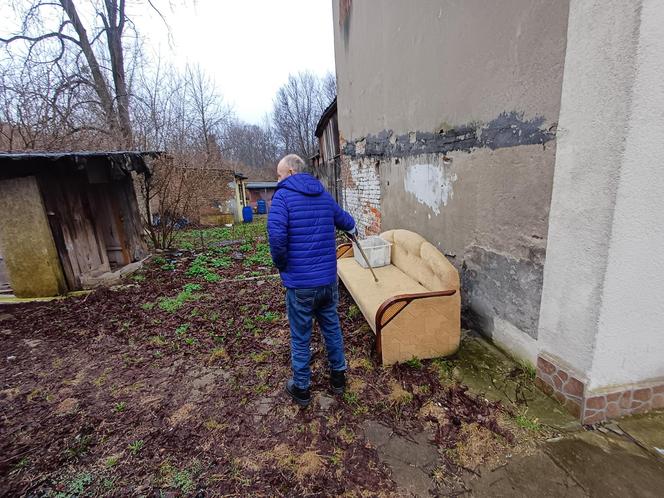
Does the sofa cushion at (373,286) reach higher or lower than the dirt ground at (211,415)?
higher

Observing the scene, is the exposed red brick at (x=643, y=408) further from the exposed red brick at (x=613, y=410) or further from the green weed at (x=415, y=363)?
the green weed at (x=415, y=363)

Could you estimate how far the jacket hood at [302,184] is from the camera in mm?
2387

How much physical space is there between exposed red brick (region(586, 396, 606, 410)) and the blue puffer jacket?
1957 mm

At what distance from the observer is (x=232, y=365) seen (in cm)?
331

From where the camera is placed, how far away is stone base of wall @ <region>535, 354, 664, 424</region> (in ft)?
7.03

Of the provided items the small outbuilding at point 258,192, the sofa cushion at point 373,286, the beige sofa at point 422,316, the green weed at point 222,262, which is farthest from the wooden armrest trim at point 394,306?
the small outbuilding at point 258,192

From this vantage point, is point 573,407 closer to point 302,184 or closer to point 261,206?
point 302,184

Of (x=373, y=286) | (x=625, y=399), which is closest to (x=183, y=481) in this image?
(x=373, y=286)

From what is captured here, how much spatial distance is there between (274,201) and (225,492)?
74.5 inches

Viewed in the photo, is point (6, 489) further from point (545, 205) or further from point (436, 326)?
point (545, 205)

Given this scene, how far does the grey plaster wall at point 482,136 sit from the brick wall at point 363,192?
1.22 meters

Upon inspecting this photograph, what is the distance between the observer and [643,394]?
221cm

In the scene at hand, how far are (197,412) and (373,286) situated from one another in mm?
2220

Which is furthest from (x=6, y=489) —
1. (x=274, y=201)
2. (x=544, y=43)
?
(x=544, y=43)
